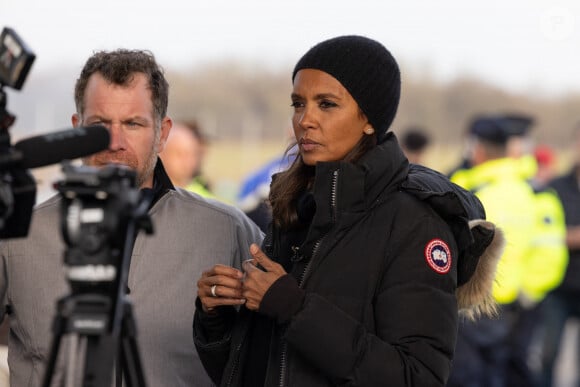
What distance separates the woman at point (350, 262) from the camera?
2.89 meters

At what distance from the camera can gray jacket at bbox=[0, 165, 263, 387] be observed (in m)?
3.47

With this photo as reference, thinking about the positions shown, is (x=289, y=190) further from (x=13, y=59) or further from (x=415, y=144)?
(x=415, y=144)

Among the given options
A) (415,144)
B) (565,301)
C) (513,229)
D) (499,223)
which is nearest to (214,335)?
(499,223)

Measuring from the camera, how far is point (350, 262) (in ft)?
9.82

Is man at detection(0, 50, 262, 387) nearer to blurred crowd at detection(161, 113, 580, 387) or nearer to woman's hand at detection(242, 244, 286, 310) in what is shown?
woman's hand at detection(242, 244, 286, 310)

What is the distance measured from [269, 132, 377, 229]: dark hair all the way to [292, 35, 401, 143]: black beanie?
80mm

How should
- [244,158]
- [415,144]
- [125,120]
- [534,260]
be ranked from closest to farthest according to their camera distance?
1. [125,120]
2. [534,260]
3. [415,144]
4. [244,158]

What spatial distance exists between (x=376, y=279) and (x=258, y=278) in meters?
0.29

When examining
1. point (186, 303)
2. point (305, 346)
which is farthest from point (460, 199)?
point (186, 303)

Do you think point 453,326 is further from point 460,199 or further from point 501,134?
point 501,134

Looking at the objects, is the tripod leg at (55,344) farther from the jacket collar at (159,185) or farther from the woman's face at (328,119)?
the jacket collar at (159,185)

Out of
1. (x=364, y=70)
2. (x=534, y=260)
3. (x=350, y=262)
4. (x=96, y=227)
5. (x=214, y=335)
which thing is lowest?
(x=534, y=260)

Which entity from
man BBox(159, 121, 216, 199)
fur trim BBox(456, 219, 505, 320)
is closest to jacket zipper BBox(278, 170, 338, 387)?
fur trim BBox(456, 219, 505, 320)

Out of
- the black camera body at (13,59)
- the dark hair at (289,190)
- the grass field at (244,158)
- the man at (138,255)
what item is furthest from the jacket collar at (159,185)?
the grass field at (244,158)
